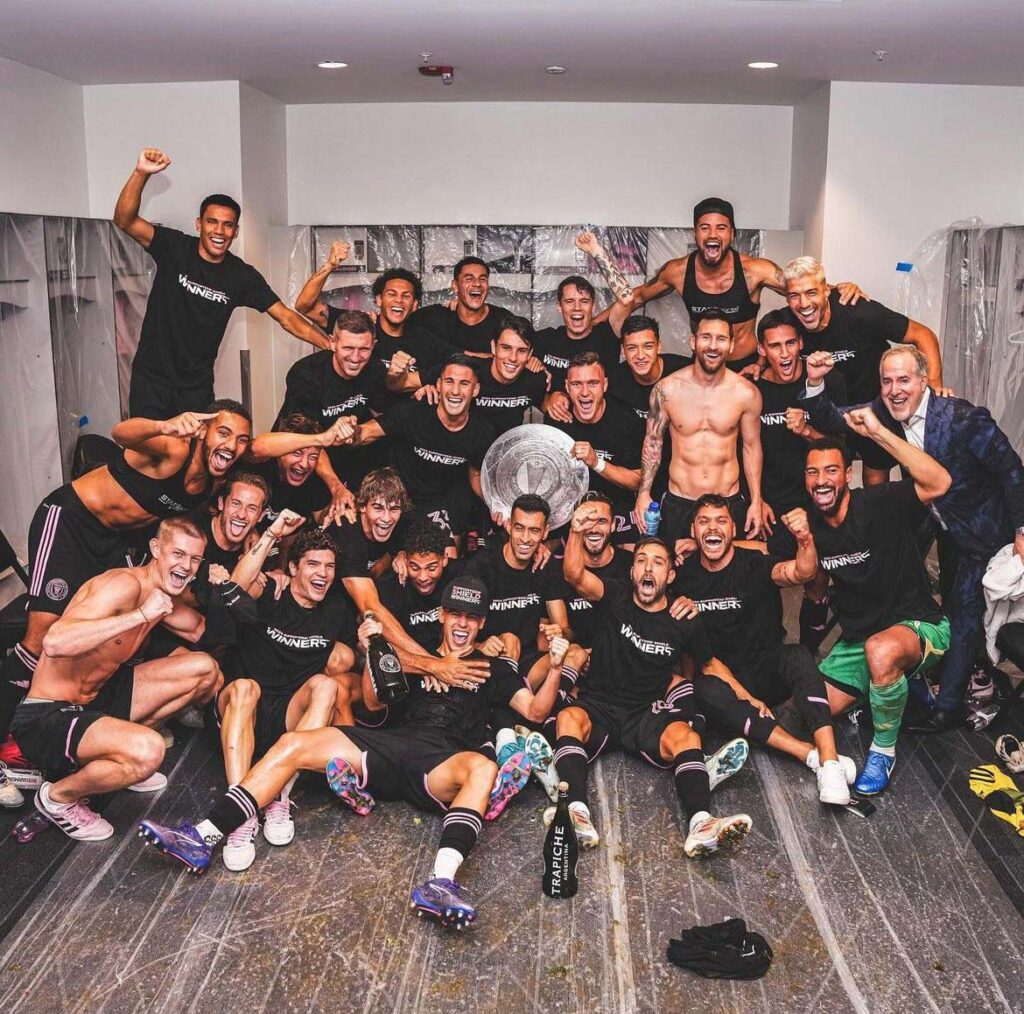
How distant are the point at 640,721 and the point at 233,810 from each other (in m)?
1.70

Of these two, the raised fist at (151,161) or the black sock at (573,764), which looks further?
the raised fist at (151,161)

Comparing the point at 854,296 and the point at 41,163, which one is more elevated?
the point at 41,163

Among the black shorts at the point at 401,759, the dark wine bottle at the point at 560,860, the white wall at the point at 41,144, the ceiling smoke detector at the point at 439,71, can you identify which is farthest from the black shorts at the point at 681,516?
the white wall at the point at 41,144

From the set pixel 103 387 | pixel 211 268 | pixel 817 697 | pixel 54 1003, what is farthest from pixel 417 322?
pixel 54 1003

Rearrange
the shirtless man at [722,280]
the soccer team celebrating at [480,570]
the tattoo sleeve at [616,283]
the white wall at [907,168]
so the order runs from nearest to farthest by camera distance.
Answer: the soccer team celebrating at [480,570], the shirtless man at [722,280], the tattoo sleeve at [616,283], the white wall at [907,168]

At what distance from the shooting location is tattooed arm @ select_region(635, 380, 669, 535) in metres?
5.81

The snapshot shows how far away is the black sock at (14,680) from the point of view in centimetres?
492

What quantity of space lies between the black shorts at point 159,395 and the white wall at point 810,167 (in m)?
4.01

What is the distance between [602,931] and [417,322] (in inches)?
151

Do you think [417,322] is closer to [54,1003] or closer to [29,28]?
[29,28]

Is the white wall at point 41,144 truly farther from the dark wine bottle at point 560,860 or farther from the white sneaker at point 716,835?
the white sneaker at point 716,835

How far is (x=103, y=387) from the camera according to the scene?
6910mm

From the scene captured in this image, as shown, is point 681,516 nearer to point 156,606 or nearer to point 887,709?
point 887,709

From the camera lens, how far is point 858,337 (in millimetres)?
5938
